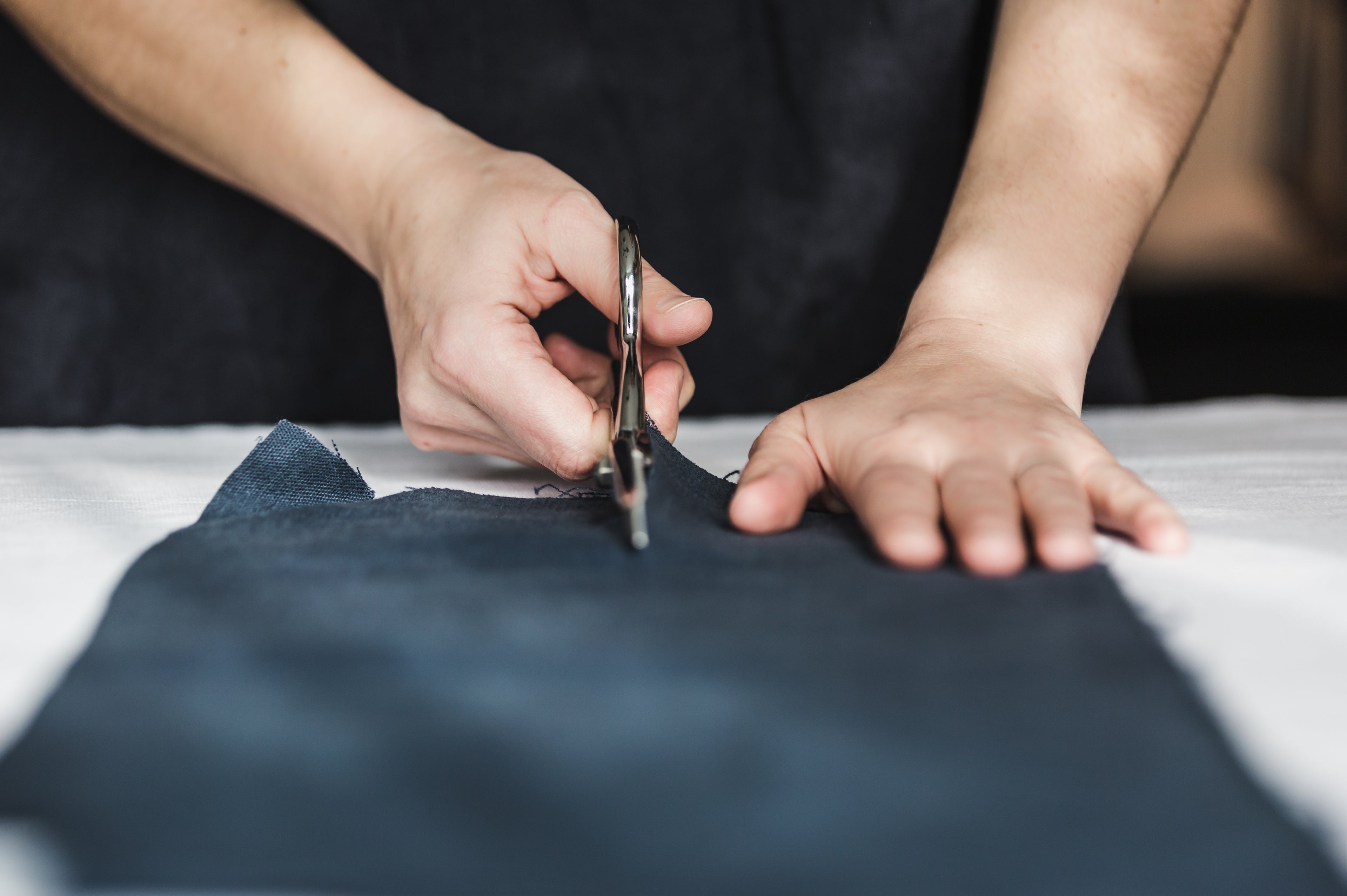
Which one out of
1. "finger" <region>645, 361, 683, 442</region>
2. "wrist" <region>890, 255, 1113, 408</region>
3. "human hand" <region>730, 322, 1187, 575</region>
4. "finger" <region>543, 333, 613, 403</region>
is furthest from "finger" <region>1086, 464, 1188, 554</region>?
"finger" <region>543, 333, 613, 403</region>

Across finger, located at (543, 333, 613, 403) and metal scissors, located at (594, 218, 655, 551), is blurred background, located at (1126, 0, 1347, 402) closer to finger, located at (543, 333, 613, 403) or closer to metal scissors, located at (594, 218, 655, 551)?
finger, located at (543, 333, 613, 403)

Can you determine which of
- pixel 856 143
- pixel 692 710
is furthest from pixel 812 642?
pixel 856 143

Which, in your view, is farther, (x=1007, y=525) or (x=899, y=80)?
(x=899, y=80)

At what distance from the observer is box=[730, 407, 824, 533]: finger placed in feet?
1.61

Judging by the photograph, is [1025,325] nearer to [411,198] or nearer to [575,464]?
[575,464]

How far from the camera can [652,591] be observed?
0.40 m

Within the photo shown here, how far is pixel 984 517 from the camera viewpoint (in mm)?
439

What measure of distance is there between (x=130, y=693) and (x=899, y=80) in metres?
0.94

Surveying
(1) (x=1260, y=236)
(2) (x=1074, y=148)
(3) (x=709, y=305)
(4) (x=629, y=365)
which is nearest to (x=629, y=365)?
(4) (x=629, y=365)

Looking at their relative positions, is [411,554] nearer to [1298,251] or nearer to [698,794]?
[698,794]

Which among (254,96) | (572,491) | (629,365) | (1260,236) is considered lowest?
(1260,236)

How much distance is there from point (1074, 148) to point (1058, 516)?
49cm

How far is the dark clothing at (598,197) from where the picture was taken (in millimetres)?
1004

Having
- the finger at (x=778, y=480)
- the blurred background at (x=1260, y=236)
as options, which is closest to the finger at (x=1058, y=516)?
the finger at (x=778, y=480)
